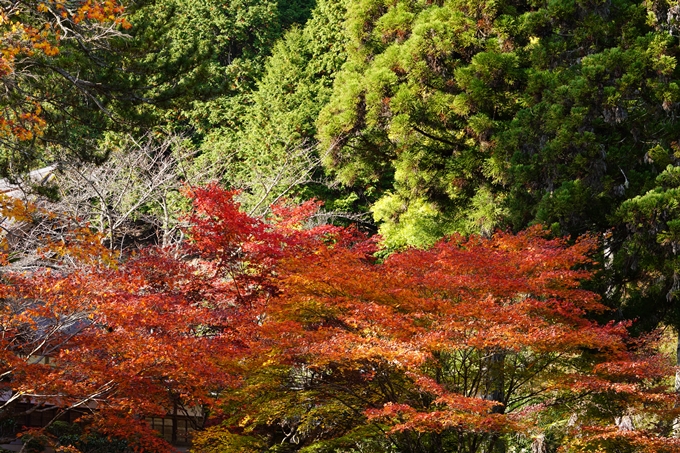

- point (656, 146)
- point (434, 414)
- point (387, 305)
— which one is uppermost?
point (656, 146)

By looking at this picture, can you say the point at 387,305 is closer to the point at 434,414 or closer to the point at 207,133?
the point at 434,414

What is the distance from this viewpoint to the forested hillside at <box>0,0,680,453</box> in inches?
320

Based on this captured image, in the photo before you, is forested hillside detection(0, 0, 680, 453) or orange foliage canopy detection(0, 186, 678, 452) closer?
orange foliage canopy detection(0, 186, 678, 452)

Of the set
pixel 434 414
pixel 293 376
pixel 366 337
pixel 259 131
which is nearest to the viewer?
pixel 434 414

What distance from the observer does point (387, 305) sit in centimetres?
859

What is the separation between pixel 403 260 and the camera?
914 cm

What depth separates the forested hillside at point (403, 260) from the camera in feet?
26.7

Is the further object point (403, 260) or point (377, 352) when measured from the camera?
point (403, 260)

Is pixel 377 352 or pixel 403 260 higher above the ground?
pixel 403 260

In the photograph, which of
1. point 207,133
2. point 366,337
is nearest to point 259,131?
point 207,133

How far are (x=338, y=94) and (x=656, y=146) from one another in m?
6.65

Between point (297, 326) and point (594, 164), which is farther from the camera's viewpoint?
point (594, 164)

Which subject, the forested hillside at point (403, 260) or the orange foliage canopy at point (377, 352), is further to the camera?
the forested hillside at point (403, 260)

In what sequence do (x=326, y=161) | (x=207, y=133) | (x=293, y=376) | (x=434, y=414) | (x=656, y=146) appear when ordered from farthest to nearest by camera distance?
(x=207, y=133) → (x=326, y=161) → (x=656, y=146) → (x=293, y=376) → (x=434, y=414)
